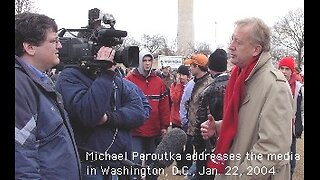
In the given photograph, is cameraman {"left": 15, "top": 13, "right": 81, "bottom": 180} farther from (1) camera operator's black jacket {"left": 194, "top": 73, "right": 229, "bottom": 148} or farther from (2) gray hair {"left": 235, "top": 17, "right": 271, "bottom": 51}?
(1) camera operator's black jacket {"left": 194, "top": 73, "right": 229, "bottom": 148}

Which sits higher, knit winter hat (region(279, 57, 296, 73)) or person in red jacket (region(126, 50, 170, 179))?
knit winter hat (region(279, 57, 296, 73))

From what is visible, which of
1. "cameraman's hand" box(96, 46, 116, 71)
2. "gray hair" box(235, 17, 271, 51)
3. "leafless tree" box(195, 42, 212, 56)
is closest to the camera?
"gray hair" box(235, 17, 271, 51)

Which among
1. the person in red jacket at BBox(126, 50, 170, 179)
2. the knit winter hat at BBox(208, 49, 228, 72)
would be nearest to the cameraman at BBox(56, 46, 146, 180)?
the knit winter hat at BBox(208, 49, 228, 72)

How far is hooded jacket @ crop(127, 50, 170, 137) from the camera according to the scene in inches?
106

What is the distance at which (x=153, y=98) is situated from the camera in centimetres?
276

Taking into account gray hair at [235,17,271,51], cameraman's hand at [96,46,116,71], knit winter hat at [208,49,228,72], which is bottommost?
knit winter hat at [208,49,228,72]

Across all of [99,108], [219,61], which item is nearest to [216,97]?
[219,61]

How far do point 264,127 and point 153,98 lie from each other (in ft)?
5.18

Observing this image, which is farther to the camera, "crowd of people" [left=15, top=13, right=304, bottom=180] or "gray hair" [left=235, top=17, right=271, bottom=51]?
"gray hair" [left=235, top=17, right=271, bottom=51]

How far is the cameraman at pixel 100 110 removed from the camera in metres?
1.40

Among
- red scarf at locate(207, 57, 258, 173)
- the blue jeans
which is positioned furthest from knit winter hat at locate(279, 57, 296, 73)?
the blue jeans

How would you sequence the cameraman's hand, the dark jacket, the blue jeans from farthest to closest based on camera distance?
the blue jeans
the cameraman's hand
the dark jacket

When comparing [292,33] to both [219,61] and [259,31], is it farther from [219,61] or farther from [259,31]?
[259,31]
